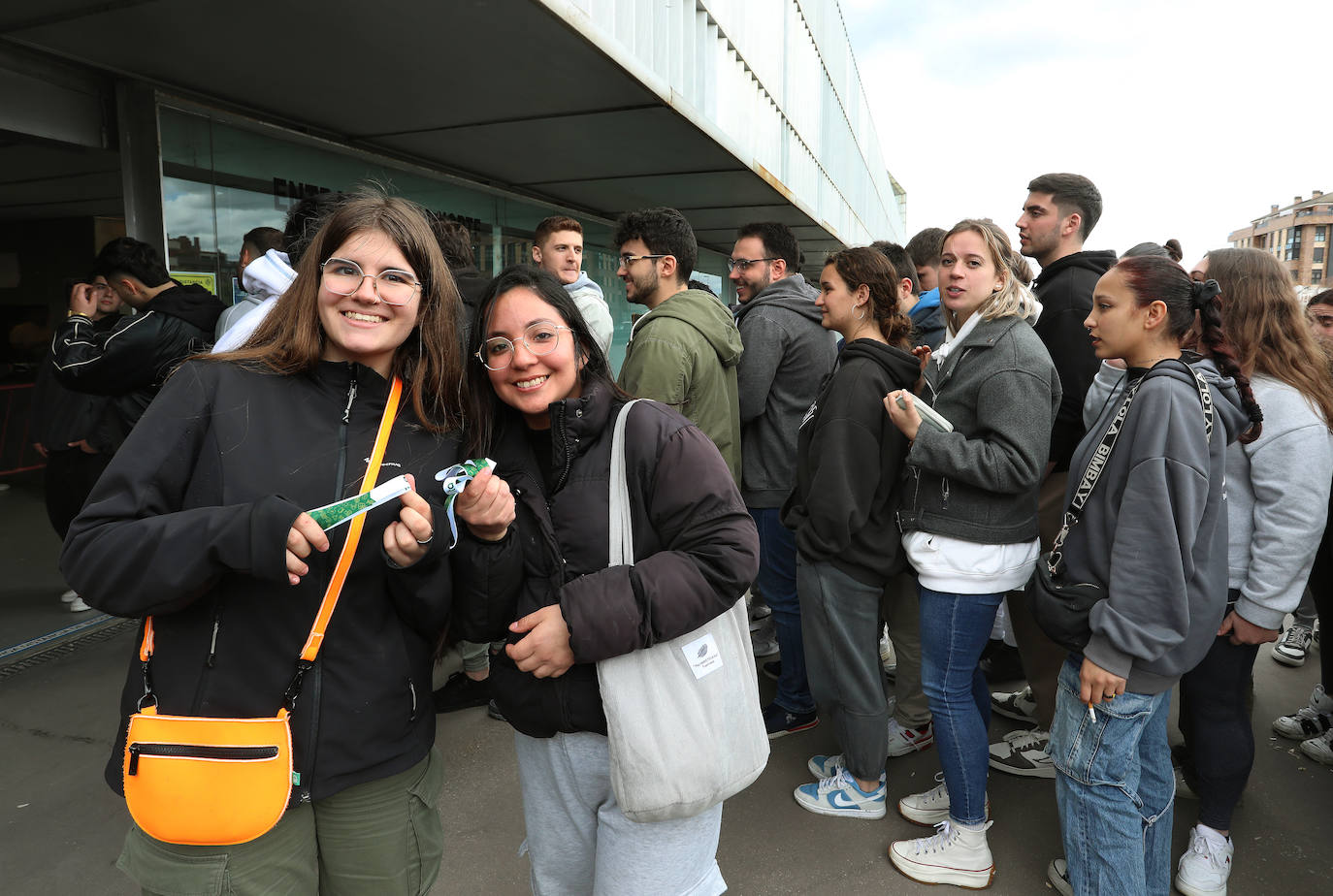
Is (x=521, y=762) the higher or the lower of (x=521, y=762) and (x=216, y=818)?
the lower

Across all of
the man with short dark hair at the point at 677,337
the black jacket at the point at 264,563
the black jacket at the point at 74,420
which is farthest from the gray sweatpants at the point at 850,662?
the black jacket at the point at 74,420

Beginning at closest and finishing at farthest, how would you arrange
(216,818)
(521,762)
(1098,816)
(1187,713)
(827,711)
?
(216,818) < (521,762) < (1098,816) < (1187,713) < (827,711)

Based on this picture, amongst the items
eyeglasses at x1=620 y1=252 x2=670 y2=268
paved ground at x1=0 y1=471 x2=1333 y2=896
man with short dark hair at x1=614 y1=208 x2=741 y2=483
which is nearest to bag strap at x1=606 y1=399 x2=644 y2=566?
→ man with short dark hair at x1=614 y1=208 x2=741 y2=483

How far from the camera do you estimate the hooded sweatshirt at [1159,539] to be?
2.05 metres

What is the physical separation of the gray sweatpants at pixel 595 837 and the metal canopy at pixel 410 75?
287 cm

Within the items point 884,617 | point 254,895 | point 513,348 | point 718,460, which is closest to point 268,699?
point 254,895

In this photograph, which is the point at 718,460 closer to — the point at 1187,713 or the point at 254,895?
the point at 254,895

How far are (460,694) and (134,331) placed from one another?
2367 millimetres

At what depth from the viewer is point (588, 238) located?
9766 mm

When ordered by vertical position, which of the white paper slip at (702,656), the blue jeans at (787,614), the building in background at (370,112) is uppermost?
the building in background at (370,112)

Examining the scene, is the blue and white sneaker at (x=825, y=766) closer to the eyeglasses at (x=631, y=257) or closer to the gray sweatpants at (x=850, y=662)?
the gray sweatpants at (x=850, y=662)

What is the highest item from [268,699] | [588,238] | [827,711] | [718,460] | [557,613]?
[588,238]

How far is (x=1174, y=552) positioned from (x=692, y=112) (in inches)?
156

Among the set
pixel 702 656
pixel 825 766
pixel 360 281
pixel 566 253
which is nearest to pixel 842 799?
pixel 825 766
